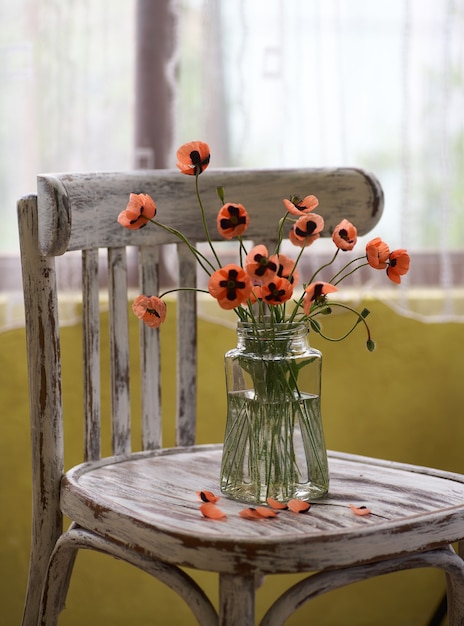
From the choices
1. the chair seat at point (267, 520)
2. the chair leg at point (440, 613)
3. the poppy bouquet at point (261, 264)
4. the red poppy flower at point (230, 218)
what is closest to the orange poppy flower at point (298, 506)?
the chair seat at point (267, 520)

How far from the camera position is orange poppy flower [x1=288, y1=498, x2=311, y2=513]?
0.88m

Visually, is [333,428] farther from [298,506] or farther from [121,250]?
[298,506]

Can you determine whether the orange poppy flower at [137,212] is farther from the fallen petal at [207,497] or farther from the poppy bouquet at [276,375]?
the fallen petal at [207,497]

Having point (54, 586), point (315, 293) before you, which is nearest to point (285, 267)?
point (315, 293)

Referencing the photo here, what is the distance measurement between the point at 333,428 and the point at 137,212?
0.84 m

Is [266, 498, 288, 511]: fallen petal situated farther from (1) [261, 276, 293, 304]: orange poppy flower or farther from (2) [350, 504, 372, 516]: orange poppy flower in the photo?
(1) [261, 276, 293, 304]: orange poppy flower

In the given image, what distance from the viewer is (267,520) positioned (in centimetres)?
85

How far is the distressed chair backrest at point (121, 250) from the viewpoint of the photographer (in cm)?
107

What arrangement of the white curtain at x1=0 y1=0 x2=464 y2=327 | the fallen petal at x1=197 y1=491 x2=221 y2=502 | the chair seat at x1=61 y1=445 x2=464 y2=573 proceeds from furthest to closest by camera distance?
the white curtain at x1=0 y1=0 x2=464 y2=327
the fallen petal at x1=197 y1=491 x2=221 y2=502
the chair seat at x1=61 y1=445 x2=464 y2=573

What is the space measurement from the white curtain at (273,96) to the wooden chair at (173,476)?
0.28 m

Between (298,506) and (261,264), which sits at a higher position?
(261,264)

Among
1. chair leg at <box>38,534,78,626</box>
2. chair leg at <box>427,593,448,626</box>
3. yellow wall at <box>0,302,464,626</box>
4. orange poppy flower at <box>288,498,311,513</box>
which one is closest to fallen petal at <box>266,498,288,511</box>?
orange poppy flower at <box>288,498,311,513</box>

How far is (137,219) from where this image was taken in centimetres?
89

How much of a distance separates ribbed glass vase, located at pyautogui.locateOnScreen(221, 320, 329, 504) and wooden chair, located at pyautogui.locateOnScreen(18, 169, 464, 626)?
0.03 meters
